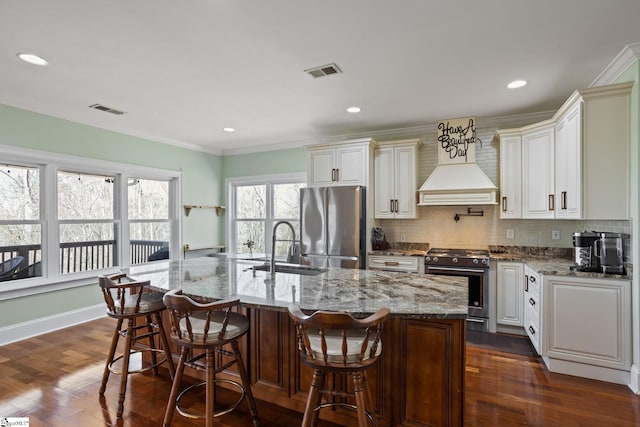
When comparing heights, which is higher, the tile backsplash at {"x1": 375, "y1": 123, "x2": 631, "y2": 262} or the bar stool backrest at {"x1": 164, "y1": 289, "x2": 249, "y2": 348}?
the tile backsplash at {"x1": 375, "y1": 123, "x2": 631, "y2": 262}

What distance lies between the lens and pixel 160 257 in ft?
17.5

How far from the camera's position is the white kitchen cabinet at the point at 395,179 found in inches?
172

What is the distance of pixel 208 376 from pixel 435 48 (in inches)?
107

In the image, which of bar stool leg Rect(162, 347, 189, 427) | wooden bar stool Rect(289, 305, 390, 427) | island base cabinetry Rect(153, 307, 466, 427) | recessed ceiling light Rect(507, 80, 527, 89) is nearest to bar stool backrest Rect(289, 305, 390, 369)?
wooden bar stool Rect(289, 305, 390, 427)

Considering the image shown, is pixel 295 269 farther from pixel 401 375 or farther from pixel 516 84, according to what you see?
pixel 516 84

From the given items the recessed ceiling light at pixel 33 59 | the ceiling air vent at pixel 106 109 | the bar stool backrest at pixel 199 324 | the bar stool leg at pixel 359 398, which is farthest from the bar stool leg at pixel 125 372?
the ceiling air vent at pixel 106 109

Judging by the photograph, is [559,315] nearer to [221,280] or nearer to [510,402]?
[510,402]

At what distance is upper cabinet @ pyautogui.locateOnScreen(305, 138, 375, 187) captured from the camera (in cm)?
442

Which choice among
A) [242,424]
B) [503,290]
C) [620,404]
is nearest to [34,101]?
[242,424]

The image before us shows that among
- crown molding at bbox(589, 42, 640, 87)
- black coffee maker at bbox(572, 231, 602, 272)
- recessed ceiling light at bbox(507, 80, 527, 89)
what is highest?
recessed ceiling light at bbox(507, 80, 527, 89)

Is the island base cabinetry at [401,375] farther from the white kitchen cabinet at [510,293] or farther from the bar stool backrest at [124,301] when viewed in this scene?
the white kitchen cabinet at [510,293]

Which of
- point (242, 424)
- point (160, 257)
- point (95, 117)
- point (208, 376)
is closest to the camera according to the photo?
point (208, 376)

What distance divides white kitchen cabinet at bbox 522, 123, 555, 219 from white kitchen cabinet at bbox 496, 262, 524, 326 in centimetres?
66

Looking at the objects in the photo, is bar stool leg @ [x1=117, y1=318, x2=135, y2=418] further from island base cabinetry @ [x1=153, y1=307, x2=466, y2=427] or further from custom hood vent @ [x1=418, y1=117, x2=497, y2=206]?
custom hood vent @ [x1=418, y1=117, x2=497, y2=206]
